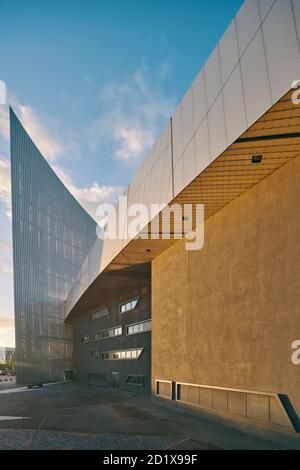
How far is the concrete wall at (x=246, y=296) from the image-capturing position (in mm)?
8984

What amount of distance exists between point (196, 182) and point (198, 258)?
13.1ft

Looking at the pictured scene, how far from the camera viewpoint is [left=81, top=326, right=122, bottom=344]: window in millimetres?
28769

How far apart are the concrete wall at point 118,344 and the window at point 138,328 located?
9.2 inches

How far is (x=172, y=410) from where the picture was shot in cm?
1517

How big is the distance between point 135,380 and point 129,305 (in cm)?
481

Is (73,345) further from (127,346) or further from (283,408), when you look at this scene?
(283,408)

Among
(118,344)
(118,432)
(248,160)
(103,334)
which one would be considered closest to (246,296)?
(248,160)

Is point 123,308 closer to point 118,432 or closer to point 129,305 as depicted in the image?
point 129,305

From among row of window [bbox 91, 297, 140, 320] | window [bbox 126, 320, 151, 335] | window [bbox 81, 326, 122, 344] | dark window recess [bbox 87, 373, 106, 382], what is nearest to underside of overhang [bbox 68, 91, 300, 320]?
window [bbox 126, 320, 151, 335]

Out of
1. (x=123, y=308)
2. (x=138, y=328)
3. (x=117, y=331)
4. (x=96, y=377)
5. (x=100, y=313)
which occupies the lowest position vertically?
(x=96, y=377)

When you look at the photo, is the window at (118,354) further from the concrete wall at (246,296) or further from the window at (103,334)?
the concrete wall at (246,296)

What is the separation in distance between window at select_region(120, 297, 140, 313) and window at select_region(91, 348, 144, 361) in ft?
8.79

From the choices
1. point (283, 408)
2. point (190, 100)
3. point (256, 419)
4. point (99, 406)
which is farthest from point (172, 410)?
point (190, 100)

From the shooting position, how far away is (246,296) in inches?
420
